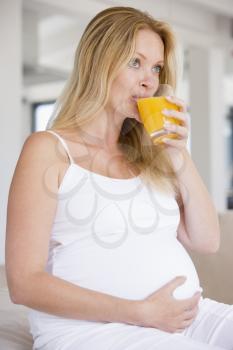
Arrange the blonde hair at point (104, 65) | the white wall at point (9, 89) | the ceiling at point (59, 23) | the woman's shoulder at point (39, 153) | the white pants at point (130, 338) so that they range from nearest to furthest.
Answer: the white pants at point (130, 338)
the woman's shoulder at point (39, 153)
the blonde hair at point (104, 65)
the white wall at point (9, 89)
the ceiling at point (59, 23)

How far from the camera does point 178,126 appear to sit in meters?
1.32

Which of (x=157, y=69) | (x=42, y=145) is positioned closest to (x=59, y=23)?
(x=157, y=69)

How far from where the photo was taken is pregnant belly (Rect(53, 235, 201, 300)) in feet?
4.09

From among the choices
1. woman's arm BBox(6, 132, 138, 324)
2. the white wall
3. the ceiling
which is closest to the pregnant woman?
woman's arm BBox(6, 132, 138, 324)

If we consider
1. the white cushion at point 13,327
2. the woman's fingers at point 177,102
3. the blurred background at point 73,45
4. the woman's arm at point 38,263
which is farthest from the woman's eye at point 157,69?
the blurred background at point 73,45

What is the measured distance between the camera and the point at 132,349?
110 cm

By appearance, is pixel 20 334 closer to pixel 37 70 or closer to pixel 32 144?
pixel 32 144

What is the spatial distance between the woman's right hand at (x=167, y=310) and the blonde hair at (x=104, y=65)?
298 millimetres

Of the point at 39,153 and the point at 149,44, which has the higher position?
the point at 149,44

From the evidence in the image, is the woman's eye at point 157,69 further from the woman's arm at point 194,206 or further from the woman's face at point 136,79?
the woman's arm at point 194,206

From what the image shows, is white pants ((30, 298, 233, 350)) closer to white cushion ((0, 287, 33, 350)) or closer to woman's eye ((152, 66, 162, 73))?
white cushion ((0, 287, 33, 350))

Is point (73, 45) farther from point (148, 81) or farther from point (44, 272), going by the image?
point (44, 272)

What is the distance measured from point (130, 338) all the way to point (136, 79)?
2.00ft

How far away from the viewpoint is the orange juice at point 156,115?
1297 mm
